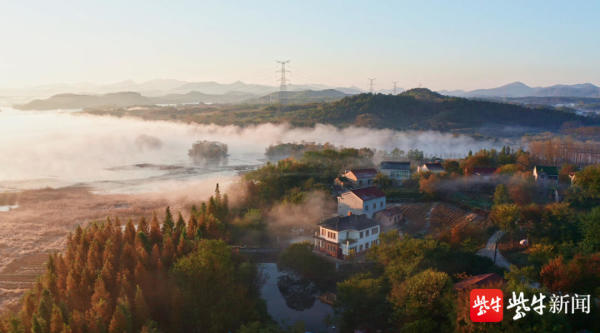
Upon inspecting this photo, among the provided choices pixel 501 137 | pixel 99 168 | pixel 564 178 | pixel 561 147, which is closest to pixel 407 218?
pixel 564 178

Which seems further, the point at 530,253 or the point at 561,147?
the point at 561,147

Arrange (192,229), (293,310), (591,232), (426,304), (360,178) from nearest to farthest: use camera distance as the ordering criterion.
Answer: (426,304) < (293,310) < (591,232) < (192,229) < (360,178)

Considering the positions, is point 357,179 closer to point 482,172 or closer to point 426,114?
point 482,172

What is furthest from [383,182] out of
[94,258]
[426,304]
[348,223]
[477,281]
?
[94,258]

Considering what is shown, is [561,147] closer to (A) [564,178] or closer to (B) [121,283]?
(A) [564,178]

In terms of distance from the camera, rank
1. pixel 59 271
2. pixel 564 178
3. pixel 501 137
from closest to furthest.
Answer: pixel 59 271
pixel 564 178
pixel 501 137

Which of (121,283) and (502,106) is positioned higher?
(502,106)

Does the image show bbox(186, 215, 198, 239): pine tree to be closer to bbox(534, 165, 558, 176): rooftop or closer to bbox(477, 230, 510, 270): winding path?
bbox(477, 230, 510, 270): winding path
